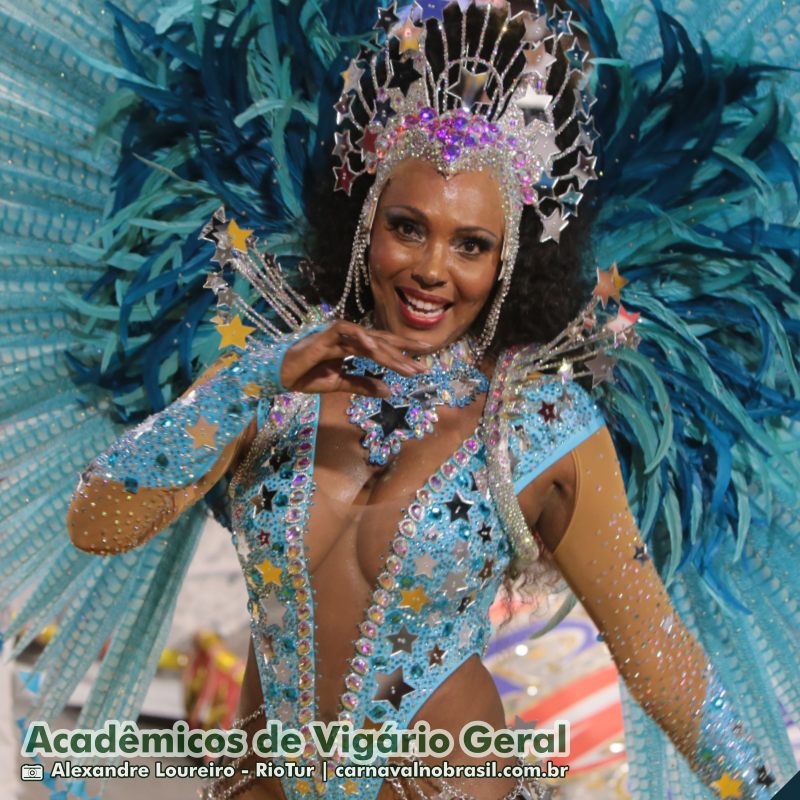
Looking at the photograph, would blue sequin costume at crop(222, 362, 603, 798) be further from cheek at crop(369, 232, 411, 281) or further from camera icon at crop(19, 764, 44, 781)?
camera icon at crop(19, 764, 44, 781)

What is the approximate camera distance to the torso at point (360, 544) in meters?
2.08

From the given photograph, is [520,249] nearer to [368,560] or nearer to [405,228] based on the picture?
[405,228]

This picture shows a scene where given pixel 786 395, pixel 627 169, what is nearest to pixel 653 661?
pixel 786 395

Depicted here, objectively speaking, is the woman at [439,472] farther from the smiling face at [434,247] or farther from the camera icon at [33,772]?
the camera icon at [33,772]

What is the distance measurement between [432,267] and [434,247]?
33 mm

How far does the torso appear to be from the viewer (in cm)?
208

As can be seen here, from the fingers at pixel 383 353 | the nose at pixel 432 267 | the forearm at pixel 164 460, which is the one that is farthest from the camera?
the nose at pixel 432 267

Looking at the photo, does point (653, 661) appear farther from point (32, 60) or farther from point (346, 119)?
point (32, 60)

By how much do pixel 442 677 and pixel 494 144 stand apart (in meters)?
0.79

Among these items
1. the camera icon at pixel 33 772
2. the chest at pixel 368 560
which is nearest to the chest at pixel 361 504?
the chest at pixel 368 560

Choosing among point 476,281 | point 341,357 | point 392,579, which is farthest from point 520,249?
point 392,579

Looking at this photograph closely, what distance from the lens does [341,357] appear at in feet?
6.21

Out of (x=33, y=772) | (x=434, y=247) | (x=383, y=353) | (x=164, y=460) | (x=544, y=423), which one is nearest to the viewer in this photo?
(x=383, y=353)

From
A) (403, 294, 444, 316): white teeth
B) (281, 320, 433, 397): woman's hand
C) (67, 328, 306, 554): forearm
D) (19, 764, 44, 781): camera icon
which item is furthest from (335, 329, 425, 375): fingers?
(19, 764, 44, 781): camera icon
